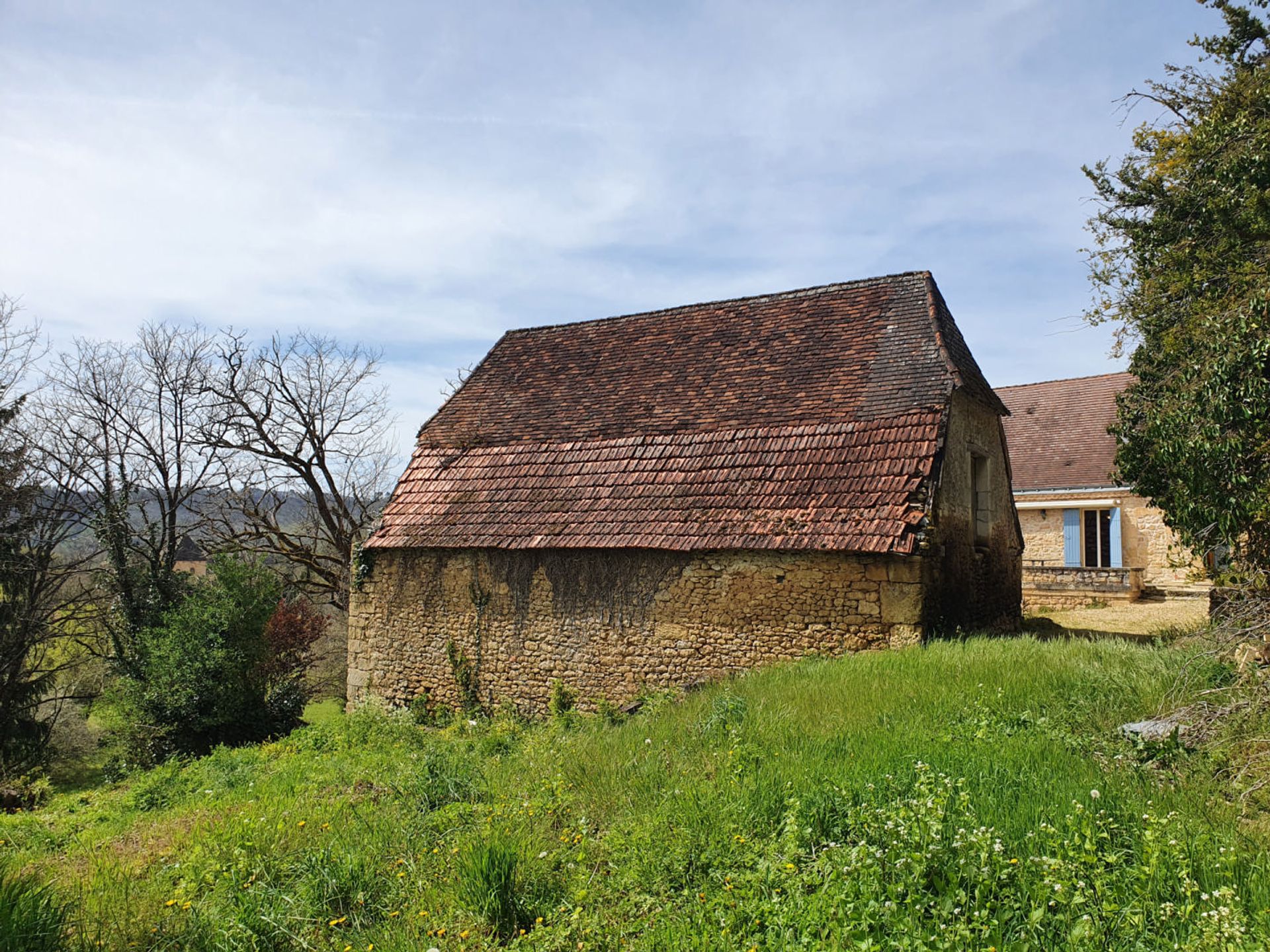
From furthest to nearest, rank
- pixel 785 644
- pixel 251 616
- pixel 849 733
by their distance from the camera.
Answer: pixel 251 616 → pixel 785 644 → pixel 849 733

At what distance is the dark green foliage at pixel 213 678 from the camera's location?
16219 millimetres

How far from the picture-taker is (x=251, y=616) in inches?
673

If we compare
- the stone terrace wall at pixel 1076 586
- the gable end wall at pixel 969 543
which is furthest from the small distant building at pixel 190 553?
the stone terrace wall at pixel 1076 586

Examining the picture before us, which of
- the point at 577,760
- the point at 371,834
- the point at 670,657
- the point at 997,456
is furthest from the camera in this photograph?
the point at 997,456

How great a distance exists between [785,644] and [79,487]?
67.2 ft

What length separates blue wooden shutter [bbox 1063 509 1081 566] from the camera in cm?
2086

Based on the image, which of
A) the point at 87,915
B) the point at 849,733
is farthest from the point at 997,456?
the point at 87,915

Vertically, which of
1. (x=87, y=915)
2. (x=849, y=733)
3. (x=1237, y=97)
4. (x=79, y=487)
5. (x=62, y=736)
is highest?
(x=1237, y=97)

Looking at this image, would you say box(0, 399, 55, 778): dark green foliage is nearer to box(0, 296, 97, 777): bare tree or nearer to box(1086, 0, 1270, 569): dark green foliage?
box(0, 296, 97, 777): bare tree

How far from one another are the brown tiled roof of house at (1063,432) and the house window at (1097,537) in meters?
0.82

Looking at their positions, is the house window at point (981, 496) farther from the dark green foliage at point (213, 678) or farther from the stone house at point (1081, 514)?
the dark green foliage at point (213, 678)

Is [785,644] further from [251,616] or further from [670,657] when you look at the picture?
[251,616]

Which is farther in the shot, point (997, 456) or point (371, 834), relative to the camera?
point (997, 456)

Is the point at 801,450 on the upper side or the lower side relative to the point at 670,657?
upper
